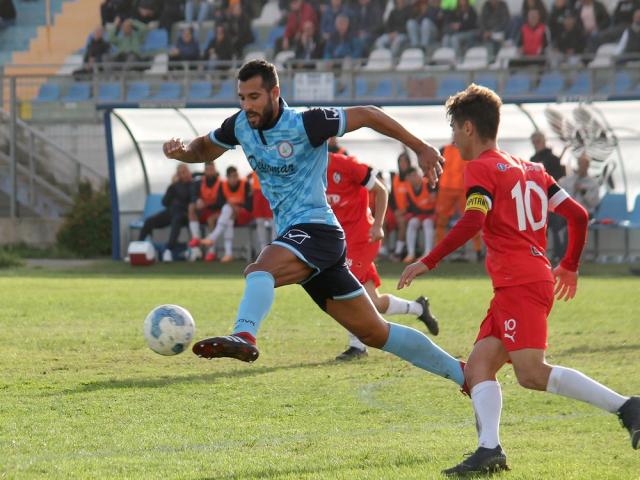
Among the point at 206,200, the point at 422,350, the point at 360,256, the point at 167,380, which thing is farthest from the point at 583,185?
the point at 422,350

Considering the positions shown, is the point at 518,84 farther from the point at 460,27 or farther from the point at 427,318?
the point at 427,318

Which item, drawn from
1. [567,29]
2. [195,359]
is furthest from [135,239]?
[195,359]

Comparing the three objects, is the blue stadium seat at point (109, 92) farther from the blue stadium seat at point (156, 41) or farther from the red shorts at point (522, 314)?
the red shorts at point (522, 314)

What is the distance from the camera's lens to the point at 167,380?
27.7 feet

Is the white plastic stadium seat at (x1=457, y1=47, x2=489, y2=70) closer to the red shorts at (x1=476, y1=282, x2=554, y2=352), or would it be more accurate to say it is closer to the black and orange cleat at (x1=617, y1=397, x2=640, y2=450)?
the red shorts at (x1=476, y1=282, x2=554, y2=352)

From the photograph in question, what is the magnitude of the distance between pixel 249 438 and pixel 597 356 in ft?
13.8

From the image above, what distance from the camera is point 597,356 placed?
9641 mm

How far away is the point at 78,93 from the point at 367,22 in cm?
683

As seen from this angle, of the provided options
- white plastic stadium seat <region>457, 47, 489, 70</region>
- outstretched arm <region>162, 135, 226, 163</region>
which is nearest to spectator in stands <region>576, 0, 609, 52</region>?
white plastic stadium seat <region>457, 47, 489, 70</region>

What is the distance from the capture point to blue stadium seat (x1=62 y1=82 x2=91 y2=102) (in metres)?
23.1

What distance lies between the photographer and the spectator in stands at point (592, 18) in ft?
80.4

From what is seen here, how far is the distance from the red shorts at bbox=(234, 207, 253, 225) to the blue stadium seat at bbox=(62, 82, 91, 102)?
13.5 ft

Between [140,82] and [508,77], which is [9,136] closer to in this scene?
[140,82]

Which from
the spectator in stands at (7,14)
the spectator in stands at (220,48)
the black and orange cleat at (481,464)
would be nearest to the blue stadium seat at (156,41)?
the spectator in stands at (220,48)
